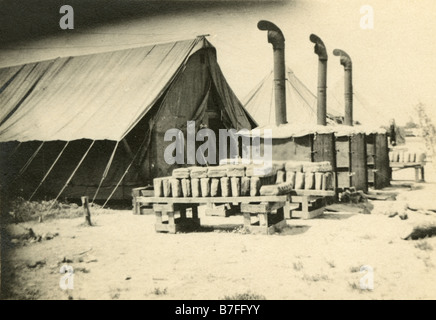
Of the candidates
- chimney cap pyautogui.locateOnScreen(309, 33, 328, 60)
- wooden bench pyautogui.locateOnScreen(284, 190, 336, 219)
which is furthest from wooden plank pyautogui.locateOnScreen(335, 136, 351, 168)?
wooden bench pyautogui.locateOnScreen(284, 190, 336, 219)

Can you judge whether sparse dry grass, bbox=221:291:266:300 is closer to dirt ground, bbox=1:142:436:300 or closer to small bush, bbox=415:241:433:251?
dirt ground, bbox=1:142:436:300

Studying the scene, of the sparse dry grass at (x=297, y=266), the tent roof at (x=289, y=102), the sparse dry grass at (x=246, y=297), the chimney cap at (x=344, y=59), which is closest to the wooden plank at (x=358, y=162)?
the chimney cap at (x=344, y=59)

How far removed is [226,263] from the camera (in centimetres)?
690

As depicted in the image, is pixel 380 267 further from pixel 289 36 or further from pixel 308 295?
pixel 289 36

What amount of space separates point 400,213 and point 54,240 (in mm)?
7061

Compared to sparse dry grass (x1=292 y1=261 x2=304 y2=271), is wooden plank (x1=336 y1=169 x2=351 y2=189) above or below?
above

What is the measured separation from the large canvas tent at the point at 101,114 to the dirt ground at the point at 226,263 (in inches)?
155

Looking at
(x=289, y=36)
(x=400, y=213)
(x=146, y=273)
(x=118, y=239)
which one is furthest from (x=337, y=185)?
(x=146, y=273)

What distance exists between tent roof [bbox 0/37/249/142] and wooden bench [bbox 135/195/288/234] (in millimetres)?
3272

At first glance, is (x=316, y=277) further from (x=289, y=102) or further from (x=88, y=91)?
(x=289, y=102)

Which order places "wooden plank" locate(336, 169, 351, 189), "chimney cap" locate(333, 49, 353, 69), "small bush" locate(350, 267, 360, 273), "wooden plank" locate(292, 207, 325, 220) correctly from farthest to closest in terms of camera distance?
"chimney cap" locate(333, 49, 353, 69) → "wooden plank" locate(336, 169, 351, 189) → "wooden plank" locate(292, 207, 325, 220) → "small bush" locate(350, 267, 360, 273)

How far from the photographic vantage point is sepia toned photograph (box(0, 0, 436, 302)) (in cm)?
658

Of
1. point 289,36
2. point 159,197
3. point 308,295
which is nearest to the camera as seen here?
point 308,295
